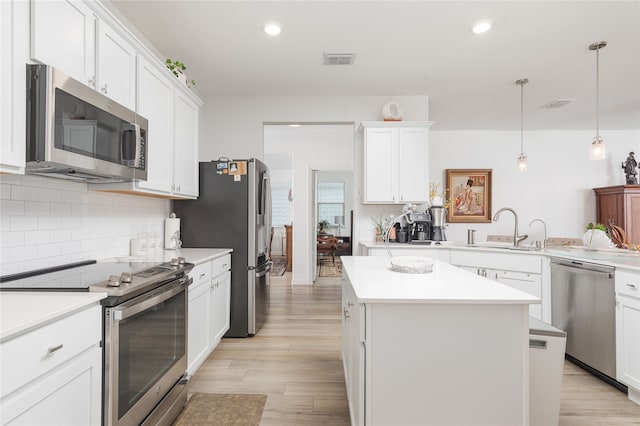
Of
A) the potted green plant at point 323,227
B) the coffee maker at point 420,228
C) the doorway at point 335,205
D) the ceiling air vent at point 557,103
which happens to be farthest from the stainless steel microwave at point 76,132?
the doorway at point 335,205

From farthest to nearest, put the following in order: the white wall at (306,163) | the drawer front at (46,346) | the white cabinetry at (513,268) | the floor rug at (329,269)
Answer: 1. the floor rug at (329,269)
2. the white wall at (306,163)
3. the white cabinetry at (513,268)
4. the drawer front at (46,346)

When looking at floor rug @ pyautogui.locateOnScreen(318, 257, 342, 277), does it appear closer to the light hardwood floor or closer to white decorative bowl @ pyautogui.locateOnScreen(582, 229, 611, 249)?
the light hardwood floor

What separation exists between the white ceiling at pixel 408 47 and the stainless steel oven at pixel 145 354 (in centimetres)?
195

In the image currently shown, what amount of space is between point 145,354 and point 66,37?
5.10 feet

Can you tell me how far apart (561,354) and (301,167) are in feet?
16.4

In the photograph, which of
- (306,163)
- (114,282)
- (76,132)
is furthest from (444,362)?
(306,163)

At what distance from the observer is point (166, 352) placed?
194 cm

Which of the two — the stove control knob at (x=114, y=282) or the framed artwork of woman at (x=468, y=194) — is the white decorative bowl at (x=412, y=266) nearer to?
the stove control knob at (x=114, y=282)

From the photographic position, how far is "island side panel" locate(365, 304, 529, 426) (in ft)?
4.83

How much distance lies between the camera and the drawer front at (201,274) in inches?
96.9

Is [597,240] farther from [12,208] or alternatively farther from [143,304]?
[12,208]

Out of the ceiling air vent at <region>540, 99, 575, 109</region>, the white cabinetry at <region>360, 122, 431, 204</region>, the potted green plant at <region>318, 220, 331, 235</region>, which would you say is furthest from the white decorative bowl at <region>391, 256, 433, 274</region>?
the potted green plant at <region>318, 220, 331, 235</region>

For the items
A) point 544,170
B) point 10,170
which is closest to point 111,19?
point 10,170

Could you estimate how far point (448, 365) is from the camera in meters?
1.49
